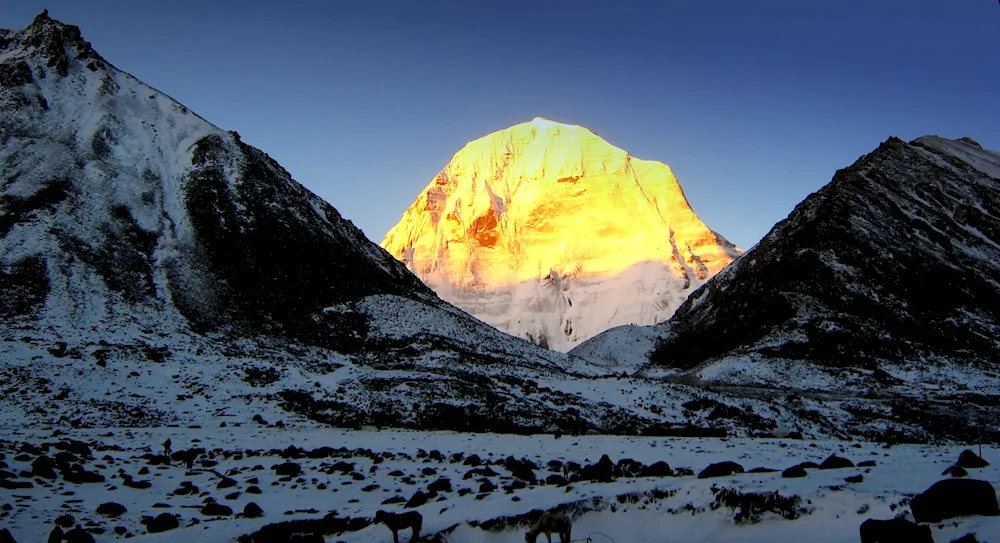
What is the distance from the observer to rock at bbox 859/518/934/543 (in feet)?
33.1

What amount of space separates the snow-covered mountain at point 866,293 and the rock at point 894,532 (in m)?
51.9

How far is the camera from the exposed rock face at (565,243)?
15600 centimetres

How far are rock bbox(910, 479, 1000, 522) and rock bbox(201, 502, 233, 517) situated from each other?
49.6 ft

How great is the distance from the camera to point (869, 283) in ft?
236

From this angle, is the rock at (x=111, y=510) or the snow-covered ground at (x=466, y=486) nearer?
the snow-covered ground at (x=466, y=486)

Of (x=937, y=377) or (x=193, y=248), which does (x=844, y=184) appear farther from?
(x=193, y=248)

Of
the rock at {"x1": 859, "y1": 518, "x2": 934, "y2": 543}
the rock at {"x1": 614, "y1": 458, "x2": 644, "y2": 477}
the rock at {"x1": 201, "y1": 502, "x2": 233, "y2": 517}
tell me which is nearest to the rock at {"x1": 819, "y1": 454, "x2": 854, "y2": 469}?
the rock at {"x1": 614, "y1": 458, "x2": 644, "y2": 477}

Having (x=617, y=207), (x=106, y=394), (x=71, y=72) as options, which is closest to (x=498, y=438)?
(x=106, y=394)

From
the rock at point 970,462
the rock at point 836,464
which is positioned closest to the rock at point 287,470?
the rock at point 836,464

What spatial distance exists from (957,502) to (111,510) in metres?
17.8

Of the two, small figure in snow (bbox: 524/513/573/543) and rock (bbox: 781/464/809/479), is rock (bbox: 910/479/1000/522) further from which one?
small figure in snow (bbox: 524/513/573/543)

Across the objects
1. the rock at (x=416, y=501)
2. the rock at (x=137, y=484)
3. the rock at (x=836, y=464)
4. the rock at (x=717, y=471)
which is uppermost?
the rock at (x=836, y=464)

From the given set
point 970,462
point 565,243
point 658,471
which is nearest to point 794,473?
point 970,462

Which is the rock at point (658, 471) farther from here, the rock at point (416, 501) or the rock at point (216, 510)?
the rock at point (216, 510)
